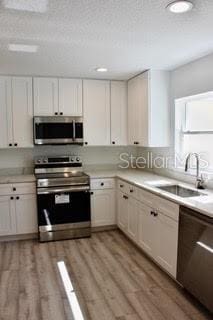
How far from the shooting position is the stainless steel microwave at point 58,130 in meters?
3.95

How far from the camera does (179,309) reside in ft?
7.55

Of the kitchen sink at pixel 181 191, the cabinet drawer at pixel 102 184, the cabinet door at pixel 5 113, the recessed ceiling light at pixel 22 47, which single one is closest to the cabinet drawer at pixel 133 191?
the kitchen sink at pixel 181 191

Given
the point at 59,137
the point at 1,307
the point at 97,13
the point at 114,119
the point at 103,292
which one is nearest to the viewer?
the point at 97,13

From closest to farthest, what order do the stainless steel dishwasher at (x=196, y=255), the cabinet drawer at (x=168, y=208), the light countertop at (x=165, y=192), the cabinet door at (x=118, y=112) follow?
the stainless steel dishwasher at (x=196, y=255) < the light countertop at (x=165, y=192) < the cabinet drawer at (x=168, y=208) < the cabinet door at (x=118, y=112)

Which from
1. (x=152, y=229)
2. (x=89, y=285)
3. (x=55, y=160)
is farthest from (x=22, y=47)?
(x=89, y=285)

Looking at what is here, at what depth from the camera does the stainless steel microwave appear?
395cm

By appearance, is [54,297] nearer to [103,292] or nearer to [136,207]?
[103,292]

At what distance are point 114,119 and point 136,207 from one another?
5.20 ft

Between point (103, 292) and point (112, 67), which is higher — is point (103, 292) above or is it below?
below

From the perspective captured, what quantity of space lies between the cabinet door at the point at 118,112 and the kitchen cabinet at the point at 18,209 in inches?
59.9

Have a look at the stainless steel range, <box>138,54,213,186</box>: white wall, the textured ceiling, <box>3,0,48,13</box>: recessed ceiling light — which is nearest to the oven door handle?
the stainless steel range

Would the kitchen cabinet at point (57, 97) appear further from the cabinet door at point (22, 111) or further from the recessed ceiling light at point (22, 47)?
the recessed ceiling light at point (22, 47)

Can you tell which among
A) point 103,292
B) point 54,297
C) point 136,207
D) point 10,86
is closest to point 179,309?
point 103,292

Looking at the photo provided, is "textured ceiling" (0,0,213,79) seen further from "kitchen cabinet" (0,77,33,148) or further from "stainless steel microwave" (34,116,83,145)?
"stainless steel microwave" (34,116,83,145)
